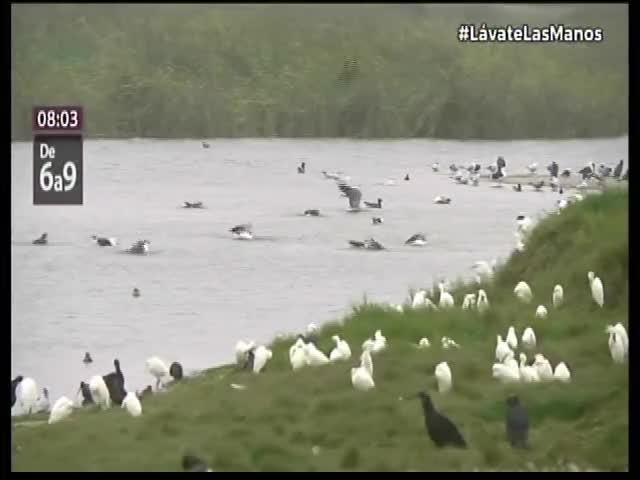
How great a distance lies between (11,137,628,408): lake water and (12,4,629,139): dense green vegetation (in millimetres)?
725

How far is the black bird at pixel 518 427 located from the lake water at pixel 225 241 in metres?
4.21

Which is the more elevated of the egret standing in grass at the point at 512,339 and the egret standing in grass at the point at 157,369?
the egret standing in grass at the point at 512,339

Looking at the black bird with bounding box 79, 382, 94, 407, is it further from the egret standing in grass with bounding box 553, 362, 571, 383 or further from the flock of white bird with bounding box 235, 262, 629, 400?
the egret standing in grass with bounding box 553, 362, 571, 383

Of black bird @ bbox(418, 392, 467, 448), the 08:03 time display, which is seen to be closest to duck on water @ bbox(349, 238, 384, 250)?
the 08:03 time display

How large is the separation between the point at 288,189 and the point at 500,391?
18.3 m

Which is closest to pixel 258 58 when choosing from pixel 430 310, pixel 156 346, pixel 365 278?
pixel 365 278

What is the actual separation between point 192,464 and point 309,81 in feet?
42.5

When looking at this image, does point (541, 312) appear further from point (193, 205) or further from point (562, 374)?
point (193, 205)

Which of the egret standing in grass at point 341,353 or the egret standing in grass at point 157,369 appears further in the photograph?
the egret standing in grass at point 157,369

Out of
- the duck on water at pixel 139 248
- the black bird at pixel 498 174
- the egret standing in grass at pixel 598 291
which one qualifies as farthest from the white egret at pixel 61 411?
the black bird at pixel 498 174

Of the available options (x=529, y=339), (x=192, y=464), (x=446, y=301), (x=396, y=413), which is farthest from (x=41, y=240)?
(x=192, y=464)

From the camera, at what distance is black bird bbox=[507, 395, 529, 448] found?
7816 millimetres

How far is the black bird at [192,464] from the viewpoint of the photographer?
7.46 meters

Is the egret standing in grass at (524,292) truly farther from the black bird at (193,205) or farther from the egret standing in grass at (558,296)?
the black bird at (193,205)
